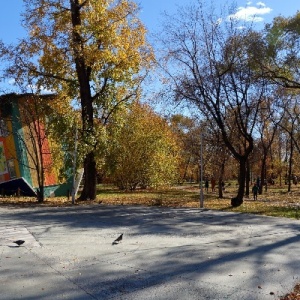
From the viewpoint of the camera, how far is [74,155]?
20.3 m

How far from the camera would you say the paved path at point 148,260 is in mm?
5457

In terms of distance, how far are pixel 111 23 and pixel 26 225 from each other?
12.9 m

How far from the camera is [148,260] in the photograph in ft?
23.6

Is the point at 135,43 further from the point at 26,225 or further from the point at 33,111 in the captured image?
the point at 26,225

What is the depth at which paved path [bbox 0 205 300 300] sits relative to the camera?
5.46 metres

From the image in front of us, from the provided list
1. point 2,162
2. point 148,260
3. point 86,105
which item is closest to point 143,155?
point 2,162

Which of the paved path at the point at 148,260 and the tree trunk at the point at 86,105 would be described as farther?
the tree trunk at the point at 86,105

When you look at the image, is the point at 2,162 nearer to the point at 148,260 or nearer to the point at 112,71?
the point at 112,71

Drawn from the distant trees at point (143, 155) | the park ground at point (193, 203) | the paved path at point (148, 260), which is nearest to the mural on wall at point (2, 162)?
the park ground at point (193, 203)

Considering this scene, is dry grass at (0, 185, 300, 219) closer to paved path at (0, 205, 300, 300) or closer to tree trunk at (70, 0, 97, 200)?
tree trunk at (70, 0, 97, 200)

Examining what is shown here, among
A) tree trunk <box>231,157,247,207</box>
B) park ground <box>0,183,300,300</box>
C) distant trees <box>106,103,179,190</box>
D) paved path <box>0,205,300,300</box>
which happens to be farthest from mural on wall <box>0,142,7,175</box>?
paved path <box>0,205,300,300</box>

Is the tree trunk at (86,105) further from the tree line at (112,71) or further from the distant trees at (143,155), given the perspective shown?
the distant trees at (143,155)

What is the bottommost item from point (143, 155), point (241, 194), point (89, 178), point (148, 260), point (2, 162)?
point (148, 260)

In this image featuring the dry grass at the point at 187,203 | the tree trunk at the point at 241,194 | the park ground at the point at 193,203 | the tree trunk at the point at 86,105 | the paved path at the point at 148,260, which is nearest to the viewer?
the paved path at the point at 148,260
